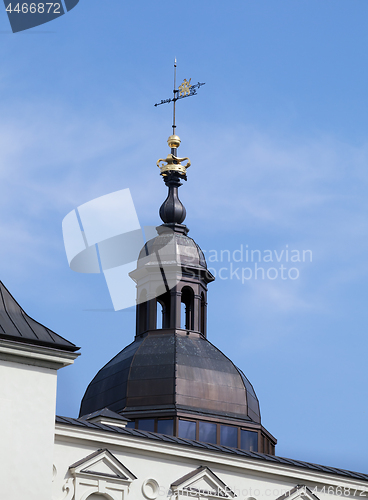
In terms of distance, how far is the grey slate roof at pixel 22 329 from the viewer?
107 ft

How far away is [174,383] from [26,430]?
1701 centimetres

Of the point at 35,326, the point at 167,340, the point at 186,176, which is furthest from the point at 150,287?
the point at 35,326

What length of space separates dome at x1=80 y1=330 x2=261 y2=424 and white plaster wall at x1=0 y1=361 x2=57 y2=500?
15.5 m

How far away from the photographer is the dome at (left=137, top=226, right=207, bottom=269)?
53.3 m

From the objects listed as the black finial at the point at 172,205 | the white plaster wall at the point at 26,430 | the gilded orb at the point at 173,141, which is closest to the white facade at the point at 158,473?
the white plaster wall at the point at 26,430

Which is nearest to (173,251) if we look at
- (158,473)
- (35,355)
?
(158,473)

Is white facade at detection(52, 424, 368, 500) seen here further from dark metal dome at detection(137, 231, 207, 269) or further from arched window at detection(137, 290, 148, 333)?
dark metal dome at detection(137, 231, 207, 269)

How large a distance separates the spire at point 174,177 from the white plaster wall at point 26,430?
23585mm

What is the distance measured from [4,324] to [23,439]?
3.29 metres

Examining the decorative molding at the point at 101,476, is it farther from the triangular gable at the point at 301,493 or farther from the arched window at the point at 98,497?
the triangular gable at the point at 301,493

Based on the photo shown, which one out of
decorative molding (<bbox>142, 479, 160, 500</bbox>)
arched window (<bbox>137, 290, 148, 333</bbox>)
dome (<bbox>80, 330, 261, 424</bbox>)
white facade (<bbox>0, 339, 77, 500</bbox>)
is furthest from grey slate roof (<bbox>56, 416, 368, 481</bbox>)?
arched window (<bbox>137, 290, 148, 333</bbox>)

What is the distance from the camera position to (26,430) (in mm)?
31547

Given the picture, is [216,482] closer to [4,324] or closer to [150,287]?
[4,324]

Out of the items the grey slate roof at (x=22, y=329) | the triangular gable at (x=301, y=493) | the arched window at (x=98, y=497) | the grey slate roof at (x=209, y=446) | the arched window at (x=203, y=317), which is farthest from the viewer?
the arched window at (x=203, y=317)
